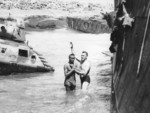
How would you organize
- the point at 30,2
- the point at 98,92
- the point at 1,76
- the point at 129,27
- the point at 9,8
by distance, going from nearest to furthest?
the point at 129,27 → the point at 98,92 → the point at 1,76 → the point at 9,8 → the point at 30,2

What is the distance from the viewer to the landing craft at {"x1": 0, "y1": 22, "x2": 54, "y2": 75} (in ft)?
72.6

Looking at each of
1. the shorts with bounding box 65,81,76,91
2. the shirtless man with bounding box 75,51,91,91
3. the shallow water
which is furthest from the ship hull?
the shirtless man with bounding box 75,51,91,91

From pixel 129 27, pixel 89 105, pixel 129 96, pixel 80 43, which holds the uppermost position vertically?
pixel 129 27

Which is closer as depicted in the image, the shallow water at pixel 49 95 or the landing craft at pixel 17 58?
the shallow water at pixel 49 95

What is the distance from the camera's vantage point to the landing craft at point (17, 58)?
22141mm

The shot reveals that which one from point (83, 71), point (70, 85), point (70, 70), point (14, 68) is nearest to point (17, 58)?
point (14, 68)

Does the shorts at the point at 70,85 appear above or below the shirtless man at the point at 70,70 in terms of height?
below

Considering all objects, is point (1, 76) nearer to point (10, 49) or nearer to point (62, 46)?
point (10, 49)

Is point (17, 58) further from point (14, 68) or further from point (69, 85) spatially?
point (69, 85)

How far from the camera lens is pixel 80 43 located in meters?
49.4

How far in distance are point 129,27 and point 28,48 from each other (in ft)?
48.1

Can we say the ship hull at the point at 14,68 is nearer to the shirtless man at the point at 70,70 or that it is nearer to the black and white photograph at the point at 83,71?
the black and white photograph at the point at 83,71

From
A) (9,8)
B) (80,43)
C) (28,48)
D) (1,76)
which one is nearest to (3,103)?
(1,76)

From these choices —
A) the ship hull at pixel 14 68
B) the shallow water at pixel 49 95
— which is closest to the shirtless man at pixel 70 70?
the shallow water at pixel 49 95
